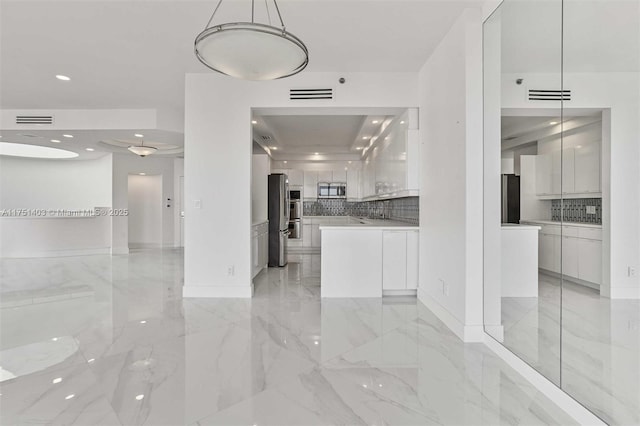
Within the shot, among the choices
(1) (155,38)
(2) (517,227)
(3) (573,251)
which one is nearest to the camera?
(3) (573,251)

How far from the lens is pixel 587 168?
167cm

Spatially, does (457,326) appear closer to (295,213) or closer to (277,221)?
(277,221)

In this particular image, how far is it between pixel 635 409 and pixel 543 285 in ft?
2.30

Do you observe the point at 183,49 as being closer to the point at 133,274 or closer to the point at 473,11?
the point at 473,11

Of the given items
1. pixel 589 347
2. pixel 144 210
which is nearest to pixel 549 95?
pixel 589 347

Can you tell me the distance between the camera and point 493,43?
104 inches

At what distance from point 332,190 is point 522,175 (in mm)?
6542

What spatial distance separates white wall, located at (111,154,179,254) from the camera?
838 centimetres

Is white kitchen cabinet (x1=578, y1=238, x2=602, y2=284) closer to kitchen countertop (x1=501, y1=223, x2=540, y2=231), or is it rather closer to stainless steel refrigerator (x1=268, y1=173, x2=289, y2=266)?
kitchen countertop (x1=501, y1=223, x2=540, y2=231)

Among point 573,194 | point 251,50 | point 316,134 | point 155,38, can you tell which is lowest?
point 573,194

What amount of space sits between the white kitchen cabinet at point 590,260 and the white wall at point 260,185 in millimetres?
4788

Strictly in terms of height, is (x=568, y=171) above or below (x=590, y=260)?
above

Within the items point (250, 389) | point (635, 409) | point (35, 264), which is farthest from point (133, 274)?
point (635, 409)

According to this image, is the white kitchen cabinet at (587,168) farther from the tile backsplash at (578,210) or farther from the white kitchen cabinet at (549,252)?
the white kitchen cabinet at (549,252)
